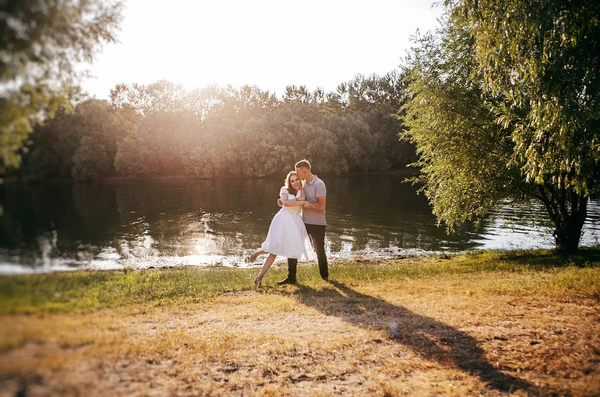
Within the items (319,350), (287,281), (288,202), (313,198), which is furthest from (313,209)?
(319,350)

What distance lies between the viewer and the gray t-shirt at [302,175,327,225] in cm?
1020

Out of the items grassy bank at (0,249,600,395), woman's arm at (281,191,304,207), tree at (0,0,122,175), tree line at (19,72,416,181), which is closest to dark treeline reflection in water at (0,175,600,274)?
grassy bank at (0,249,600,395)

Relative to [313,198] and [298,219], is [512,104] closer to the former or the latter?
[313,198]

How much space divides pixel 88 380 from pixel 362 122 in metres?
72.9

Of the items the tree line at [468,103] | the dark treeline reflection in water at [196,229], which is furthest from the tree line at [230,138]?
the dark treeline reflection in water at [196,229]

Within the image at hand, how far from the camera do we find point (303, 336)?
6.75 m

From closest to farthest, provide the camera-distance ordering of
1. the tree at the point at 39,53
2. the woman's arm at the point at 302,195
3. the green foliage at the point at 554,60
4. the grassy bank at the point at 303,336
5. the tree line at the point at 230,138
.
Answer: the tree at the point at 39,53, the grassy bank at the point at 303,336, the green foliage at the point at 554,60, the woman's arm at the point at 302,195, the tree line at the point at 230,138

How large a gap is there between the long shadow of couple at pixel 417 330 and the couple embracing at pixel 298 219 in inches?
43.6

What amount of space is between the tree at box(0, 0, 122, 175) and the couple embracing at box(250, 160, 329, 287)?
22.9 ft

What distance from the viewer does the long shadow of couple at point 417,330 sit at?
537 cm

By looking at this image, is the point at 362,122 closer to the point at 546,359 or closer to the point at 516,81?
the point at 516,81

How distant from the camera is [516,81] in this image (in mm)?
10039

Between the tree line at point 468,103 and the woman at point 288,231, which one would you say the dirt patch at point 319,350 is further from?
Result: the woman at point 288,231

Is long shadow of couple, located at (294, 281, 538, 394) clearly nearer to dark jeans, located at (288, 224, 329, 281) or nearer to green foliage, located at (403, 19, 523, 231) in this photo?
dark jeans, located at (288, 224, 329, 281)
